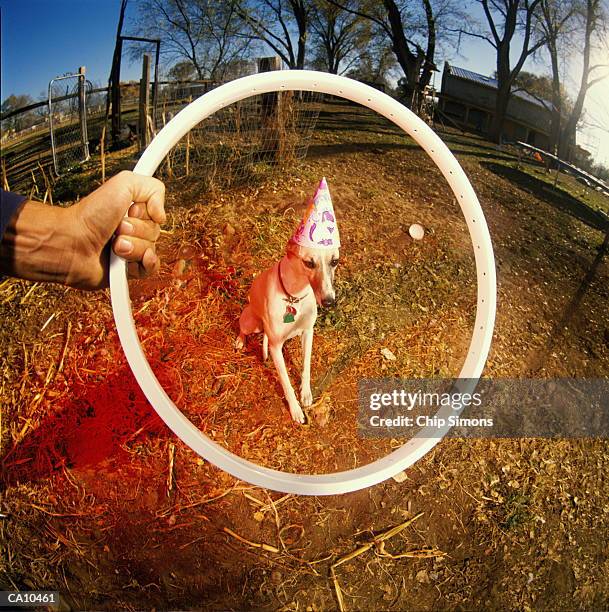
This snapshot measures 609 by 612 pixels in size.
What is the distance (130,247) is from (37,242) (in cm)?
12

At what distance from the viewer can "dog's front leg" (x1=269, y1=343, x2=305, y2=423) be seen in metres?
0.79

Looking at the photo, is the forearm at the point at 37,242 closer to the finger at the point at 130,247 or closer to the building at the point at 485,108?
the finger at the point at 130,247

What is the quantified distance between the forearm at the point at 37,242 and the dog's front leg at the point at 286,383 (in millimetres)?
337

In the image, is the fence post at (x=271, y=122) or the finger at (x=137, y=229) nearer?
the finger at (x=137, y=229)

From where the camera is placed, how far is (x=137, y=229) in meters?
0.69

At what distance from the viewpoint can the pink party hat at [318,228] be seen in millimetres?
690

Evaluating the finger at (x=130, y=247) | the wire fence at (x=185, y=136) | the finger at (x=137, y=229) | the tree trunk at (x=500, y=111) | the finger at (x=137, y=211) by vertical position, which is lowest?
the finger at (x=130, y=247)

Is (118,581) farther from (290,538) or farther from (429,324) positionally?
(429,324)

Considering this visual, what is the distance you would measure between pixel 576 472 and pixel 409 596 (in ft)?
1.21

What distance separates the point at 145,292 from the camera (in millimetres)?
935

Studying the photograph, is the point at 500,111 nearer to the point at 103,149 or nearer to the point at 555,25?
the point at 555,25

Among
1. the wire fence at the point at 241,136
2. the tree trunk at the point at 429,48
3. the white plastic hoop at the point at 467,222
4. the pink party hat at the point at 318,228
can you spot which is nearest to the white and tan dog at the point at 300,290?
the pink party hat at the point at 318,228

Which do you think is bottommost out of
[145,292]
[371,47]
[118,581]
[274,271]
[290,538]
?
[118,581]

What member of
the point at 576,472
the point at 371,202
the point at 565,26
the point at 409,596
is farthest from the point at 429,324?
the point at 565,26
